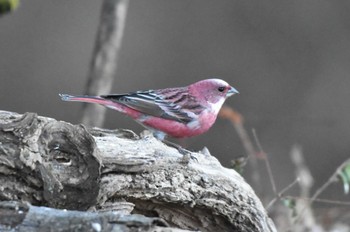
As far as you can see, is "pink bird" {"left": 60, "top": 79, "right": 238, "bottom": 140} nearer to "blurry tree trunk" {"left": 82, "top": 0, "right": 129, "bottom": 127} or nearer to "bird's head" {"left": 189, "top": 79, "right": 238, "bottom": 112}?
"bird's head" {"left": 189, "top": 79, "right": 238, "bottom": 112}

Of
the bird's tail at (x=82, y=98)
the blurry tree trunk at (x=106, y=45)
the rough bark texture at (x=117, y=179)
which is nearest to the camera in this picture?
the rough bark texture at (x=117, y=179)

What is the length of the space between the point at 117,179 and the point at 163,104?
5.26ft

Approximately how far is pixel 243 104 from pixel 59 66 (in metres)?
1.84

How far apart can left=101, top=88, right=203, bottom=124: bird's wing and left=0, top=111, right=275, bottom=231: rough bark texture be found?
2.68 ft

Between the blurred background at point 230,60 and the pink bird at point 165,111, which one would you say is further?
the blurred background at point 230,60

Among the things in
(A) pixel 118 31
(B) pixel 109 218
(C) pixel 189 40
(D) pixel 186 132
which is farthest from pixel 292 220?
Answer: (C) pixel 189 40

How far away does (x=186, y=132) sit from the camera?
610cm

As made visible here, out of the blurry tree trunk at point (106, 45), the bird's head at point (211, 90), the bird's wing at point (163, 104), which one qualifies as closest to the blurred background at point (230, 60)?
the bird's head at point (211, 90)

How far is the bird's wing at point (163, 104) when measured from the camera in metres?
6.08

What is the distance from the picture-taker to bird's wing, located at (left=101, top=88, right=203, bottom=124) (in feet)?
20.0

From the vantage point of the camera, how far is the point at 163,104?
6.17 meters

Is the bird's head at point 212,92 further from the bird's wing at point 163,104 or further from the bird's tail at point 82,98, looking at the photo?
the bird's tail at point 82,98

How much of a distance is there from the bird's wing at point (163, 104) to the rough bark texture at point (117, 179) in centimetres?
82

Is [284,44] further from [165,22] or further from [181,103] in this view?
[181,103]
